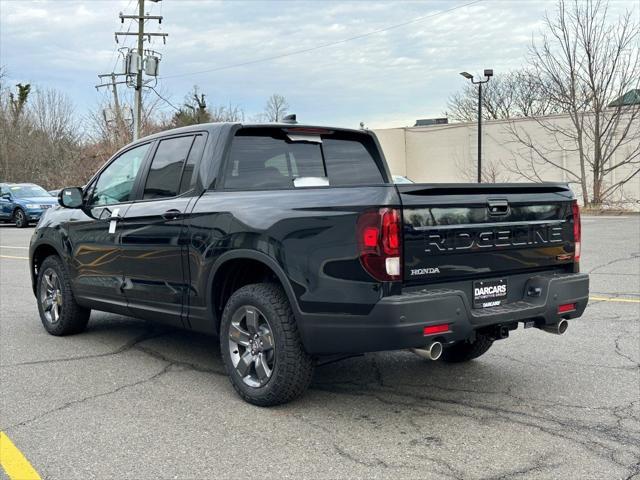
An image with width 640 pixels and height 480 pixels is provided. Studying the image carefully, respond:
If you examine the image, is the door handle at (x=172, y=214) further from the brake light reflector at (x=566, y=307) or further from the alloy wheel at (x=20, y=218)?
the alloy wheel at (x=20, y=218)

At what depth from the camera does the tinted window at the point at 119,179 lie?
A: 5.69 m

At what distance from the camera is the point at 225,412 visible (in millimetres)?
4258

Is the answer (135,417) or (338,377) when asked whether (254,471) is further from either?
(338,377)

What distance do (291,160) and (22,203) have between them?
23.0m

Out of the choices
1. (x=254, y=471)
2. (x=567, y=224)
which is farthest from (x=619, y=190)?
(x=254, y=471)

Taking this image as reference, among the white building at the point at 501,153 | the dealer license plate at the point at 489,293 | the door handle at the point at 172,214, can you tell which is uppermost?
the white building at the point at 501,153

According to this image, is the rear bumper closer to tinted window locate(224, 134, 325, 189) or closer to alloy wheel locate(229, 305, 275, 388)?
alloy wheel locate(229, 305, 275, 388)

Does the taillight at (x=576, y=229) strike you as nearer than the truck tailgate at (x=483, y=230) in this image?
No

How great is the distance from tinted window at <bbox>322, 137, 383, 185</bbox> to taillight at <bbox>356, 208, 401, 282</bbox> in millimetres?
1627

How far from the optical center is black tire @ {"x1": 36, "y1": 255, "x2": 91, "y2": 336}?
6383 millimetres

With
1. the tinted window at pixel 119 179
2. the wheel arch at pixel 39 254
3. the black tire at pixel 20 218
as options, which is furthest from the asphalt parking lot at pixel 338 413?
the black tire at pixel 20 218

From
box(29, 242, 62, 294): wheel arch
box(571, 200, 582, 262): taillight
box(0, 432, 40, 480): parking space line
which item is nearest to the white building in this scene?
box(571, 200, 582, 262): taillight

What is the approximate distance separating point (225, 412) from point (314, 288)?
1.02m

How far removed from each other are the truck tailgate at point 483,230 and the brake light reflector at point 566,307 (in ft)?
0.90
